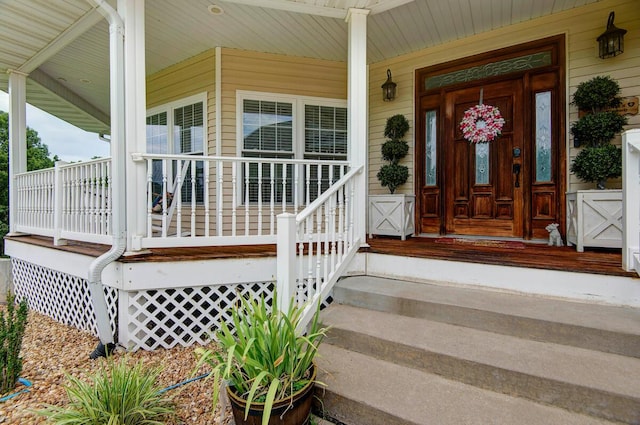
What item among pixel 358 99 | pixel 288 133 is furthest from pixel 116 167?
pixel 288 133

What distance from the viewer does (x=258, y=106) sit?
5172 mm

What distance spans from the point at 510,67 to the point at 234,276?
4.23 metres

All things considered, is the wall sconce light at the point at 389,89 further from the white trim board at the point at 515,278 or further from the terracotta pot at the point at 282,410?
the terracotta pot at the point at 282,410

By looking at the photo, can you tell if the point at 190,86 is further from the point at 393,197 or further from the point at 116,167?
the point at 393,197

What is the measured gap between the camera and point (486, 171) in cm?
453

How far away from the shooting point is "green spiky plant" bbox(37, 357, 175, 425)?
6.28 ft

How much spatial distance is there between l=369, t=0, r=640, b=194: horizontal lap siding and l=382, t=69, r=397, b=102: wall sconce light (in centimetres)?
13

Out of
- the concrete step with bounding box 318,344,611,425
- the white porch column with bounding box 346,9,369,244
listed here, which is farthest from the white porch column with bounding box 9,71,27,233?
the concrete step with bounding box 318,344,611,425

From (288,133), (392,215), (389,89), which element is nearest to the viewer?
(392,215)

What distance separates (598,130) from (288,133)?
12.6 feet

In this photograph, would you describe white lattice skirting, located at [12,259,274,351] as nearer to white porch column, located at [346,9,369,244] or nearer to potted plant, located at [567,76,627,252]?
white porch column, located at [346,9,369,244]

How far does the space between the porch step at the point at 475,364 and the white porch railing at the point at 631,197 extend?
42 cm

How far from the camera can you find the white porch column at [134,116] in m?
3.12

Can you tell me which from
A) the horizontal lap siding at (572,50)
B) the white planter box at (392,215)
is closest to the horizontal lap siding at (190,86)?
the white planter box at (392,215)
